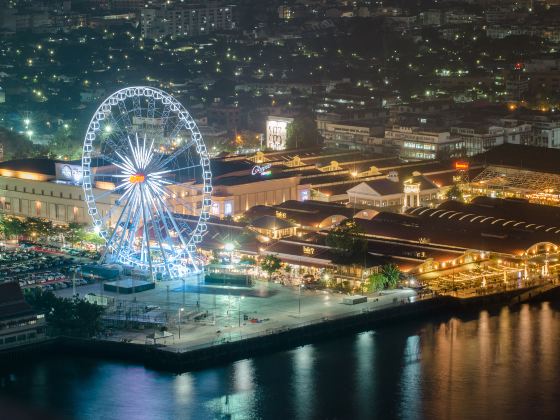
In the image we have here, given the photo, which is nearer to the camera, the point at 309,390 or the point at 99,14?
the point at 309,390

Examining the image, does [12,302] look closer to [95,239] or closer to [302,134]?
[95,239]

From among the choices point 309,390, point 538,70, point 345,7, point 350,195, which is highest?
point 345,7

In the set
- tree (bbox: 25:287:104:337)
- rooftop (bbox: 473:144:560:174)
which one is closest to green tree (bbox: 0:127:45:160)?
rooftop (bbox: 473:144:560:174)

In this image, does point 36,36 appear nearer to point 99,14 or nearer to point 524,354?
point 99,14

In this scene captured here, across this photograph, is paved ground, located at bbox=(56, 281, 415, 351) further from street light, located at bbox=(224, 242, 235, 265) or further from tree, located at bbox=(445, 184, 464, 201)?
tree, located at bbox=(445, 184, 464, 201)

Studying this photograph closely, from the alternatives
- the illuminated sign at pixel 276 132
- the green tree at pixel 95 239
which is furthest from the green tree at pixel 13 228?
the illuminated sign at pixel 276 132

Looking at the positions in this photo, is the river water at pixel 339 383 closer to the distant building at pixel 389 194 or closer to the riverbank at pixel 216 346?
the riverbank at pixel 216 346

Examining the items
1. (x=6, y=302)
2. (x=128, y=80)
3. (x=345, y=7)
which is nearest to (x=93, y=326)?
(x=6, y=302)
